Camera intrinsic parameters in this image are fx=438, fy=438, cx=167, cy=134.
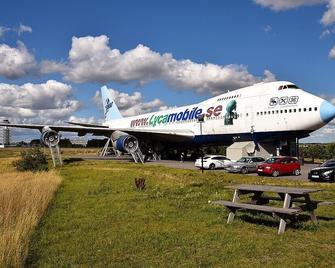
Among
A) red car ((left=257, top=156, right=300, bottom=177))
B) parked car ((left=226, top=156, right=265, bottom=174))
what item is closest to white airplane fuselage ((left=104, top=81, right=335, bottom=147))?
parked car ((left=226, top=156, right=265, bottom=174))

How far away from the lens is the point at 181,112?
5259cm

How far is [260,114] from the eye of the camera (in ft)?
128

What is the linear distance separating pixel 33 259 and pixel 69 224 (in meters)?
3.51

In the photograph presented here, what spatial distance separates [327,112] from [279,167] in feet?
24.5

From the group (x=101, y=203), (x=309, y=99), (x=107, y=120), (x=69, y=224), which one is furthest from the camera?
(x=107, y=120)

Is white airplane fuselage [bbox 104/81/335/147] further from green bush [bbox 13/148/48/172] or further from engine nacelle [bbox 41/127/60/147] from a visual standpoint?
green bush [bbox 13/148/48/172]

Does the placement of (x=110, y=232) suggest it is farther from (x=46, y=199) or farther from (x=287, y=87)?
(x=287, y=87)

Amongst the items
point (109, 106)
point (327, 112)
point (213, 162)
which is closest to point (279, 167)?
point (327, 112)

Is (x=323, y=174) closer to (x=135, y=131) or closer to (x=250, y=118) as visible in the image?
(x=250, y=118)

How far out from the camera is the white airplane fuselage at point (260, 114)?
36.0m

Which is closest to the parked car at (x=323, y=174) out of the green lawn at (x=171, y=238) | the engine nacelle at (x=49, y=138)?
the green lawn at (x=171, y=238)

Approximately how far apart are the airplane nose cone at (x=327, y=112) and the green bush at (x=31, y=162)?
23499mm

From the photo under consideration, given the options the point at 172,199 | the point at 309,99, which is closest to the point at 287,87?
the point at 309,99

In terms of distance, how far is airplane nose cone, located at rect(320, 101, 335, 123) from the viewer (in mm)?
35125
